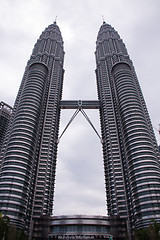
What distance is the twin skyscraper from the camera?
93.8 meters

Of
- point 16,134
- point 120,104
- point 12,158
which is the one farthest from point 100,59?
point 12,158

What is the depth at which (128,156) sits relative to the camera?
110250 mm

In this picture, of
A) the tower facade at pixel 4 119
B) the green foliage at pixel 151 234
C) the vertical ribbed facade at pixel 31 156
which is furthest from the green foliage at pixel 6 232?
the tower facade at pixel 4 119

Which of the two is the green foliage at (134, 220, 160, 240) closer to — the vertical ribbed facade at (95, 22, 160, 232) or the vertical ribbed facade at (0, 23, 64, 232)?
the vertical ribbed facade at (95, 22, 160, 232)

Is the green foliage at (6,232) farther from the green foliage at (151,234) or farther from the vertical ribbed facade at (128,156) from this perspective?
the vertical ribbed facade at (128,156)

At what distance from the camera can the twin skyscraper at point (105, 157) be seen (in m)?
93.8

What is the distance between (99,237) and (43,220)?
29802mm

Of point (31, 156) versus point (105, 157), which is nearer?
point (31, 156)

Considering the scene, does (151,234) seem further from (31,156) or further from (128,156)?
(31,156)

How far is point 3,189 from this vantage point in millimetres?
94375

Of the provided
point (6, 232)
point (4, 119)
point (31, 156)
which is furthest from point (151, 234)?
point (4, 119)

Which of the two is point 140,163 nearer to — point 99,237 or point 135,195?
point 135,195

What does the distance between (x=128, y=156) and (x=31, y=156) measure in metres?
54.7

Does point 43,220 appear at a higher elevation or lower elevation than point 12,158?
lower
